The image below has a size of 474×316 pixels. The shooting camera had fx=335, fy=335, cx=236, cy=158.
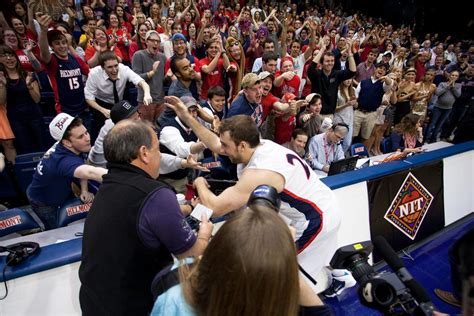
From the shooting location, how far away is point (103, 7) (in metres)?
7.90

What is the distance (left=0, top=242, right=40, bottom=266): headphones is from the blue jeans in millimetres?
8281

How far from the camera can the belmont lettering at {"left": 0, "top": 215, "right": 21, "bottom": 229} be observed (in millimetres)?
2500

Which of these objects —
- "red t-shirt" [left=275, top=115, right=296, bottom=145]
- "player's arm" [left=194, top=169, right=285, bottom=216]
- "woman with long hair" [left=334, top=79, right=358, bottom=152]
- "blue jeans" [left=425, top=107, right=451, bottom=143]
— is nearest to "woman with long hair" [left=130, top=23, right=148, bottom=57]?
"red t-shirt" [left=275, top=115, right=296, bottom=145]

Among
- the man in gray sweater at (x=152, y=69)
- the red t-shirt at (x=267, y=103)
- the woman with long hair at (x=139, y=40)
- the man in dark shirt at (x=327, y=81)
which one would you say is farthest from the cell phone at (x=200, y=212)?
the woman with long hair at (x=139, y=40)

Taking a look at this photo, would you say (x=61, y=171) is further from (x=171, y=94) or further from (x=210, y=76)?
(x=210, y=76)

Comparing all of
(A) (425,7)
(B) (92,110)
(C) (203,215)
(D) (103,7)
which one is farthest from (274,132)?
(A) (425,7)

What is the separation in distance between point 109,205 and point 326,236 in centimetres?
159

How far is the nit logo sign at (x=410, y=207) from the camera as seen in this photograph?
10.9ft

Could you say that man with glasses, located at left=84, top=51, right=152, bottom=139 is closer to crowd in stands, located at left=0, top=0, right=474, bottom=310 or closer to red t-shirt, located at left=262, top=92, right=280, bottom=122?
crowd in stands, located at left=0, top=0, right=474, bottom=310

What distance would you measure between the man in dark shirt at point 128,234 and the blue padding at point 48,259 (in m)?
0.46

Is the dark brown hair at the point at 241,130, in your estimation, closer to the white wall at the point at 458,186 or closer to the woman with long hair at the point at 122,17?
the white wall at the point at 458,186

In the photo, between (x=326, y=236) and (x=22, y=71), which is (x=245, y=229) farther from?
(x=22, y=71)

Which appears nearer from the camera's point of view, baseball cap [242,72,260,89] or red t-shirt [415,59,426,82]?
baseball cap [242,72,260,89]

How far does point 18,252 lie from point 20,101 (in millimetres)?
3028
